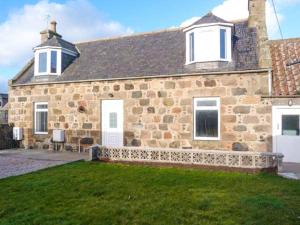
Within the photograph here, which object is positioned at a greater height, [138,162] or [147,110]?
[147,110]

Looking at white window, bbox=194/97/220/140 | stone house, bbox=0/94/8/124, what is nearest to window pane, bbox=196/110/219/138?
white window, bbox=194/97/220/140

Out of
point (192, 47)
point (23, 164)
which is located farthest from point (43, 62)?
point (192, 47)

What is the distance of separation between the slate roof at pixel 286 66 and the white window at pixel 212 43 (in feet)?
7.85

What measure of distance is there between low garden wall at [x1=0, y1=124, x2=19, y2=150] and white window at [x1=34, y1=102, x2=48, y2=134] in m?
1.64

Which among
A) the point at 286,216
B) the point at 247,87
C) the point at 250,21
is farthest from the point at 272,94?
the point at 286,216

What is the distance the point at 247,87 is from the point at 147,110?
16.0 feet

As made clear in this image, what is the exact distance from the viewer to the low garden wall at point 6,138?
55.6 feet

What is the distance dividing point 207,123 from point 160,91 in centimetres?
279

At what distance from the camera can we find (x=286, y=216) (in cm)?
551

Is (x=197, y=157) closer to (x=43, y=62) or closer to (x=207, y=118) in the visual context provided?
(x=207, y=118)

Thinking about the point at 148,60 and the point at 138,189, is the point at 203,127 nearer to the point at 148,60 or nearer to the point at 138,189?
the point at 148,60

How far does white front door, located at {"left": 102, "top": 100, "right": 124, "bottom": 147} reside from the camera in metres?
15.0

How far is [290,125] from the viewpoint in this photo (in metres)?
12.0

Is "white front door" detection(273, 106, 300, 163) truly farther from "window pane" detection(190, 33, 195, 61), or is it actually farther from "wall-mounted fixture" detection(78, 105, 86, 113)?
"wall-mounted fixture" detection(78, 105, 86, 113)
